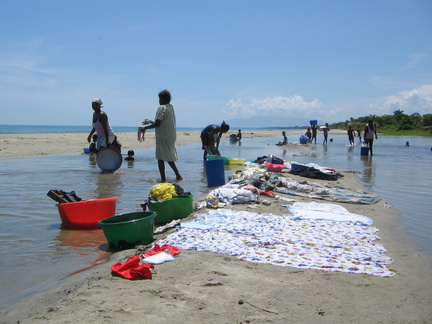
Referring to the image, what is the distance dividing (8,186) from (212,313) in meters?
7.54

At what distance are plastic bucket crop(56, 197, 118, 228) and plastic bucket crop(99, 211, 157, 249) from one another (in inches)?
37.6

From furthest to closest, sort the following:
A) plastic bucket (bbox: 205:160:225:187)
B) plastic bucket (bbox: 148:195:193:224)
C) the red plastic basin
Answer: the red plastic basin < plastic bucket (bbox: 205:160:225:187) < plastic bucket (bbox: 148:195:193:224)

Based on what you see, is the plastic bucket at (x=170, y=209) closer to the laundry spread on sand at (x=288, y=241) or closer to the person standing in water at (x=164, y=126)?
the laundry spread on sand at (x=288, y=241)

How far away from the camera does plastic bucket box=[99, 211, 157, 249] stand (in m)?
4.23

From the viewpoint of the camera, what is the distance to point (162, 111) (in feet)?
26.9

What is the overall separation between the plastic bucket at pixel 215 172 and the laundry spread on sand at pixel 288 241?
2.93m

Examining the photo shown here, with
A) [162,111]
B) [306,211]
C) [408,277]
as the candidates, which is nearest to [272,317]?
[408,277]

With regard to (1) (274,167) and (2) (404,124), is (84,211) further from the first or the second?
(2) (404,124)

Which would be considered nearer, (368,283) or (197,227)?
(368,283)

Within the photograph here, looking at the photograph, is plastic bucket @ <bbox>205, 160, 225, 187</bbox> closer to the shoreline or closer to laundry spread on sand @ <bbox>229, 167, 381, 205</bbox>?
laundry spread on sand @ <bbox>229, 167, 381, 205</bbox>

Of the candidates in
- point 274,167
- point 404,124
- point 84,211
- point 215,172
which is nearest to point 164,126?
point 215,172

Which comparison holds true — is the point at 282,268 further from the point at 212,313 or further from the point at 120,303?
the point at 120,303

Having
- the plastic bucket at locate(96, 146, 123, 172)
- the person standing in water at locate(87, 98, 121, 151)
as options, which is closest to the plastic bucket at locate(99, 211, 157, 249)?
the person standing in water at locate(87, 98, 121, 151)

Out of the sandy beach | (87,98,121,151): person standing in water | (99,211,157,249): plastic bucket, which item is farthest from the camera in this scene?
(87,98,121,151): person standing in water
